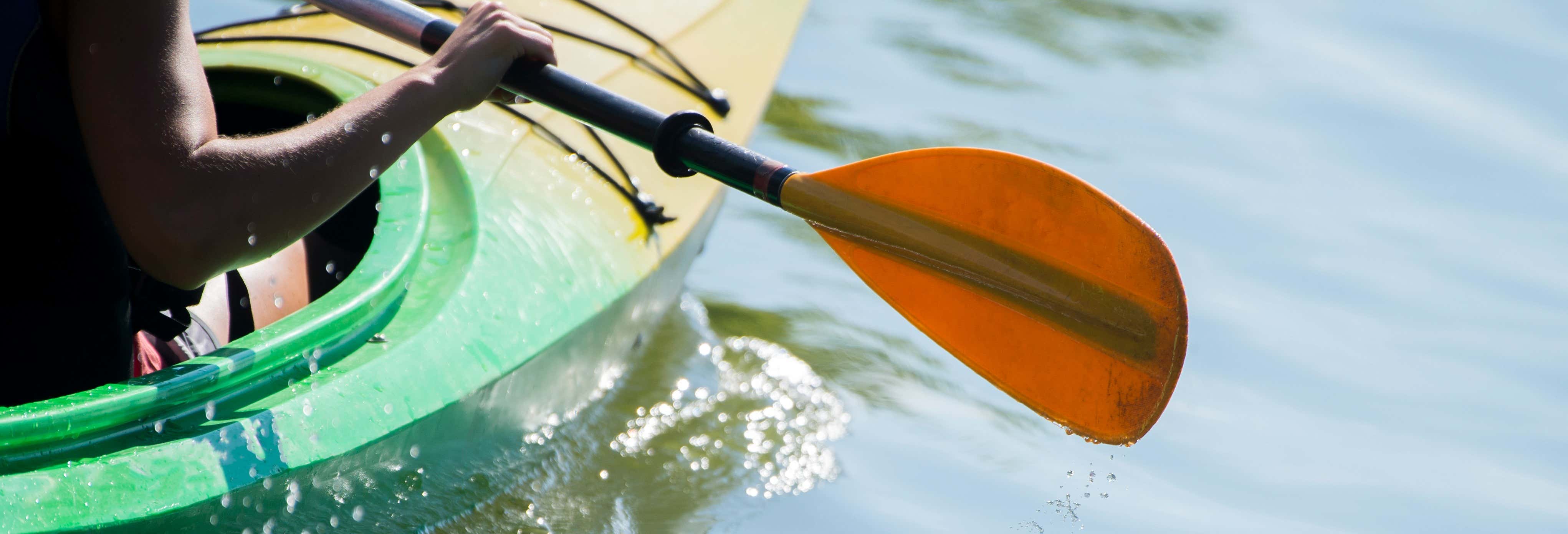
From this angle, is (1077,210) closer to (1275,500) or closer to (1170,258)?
(1170,258)

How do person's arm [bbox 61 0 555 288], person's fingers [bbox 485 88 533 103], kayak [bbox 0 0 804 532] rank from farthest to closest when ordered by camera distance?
person's fingers [bbox 485 88 533 103] → kayak [bbox 0 0 804 532] → person's arm [bbox 61 0 555 288]

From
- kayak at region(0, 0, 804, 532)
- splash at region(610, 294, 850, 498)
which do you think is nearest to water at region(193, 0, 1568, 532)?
splash at region(610, 294, 850, 498)

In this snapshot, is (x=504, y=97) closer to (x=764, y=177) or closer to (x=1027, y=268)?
(x=764, y=177)

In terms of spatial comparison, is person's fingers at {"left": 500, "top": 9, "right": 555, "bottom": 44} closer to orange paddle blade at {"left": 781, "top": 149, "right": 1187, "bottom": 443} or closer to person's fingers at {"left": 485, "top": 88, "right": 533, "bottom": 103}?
person's fingers at {"left": 485, "top": 88, "right": 533, "bottom": 103}

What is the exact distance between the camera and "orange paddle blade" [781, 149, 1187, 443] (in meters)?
1.33

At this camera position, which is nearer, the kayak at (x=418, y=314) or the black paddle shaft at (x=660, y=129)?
the kayak at (x=418, y=314)

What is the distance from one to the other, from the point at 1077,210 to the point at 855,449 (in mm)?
1017

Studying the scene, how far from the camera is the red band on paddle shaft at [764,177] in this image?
53.2 inches

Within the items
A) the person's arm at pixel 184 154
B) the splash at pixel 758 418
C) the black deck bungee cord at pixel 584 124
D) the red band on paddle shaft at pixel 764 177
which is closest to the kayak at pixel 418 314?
the black deck bungee cord at pixel 584 124

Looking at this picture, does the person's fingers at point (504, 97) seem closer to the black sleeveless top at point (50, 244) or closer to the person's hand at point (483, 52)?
the person's hand at point (483, 52)

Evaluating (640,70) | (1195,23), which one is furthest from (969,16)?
(640,70)

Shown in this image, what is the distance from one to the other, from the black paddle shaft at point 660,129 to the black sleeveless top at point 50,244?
0.39m

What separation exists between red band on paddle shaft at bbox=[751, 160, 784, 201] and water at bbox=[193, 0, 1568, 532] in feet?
2.00

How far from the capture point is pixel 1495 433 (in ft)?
8.82
